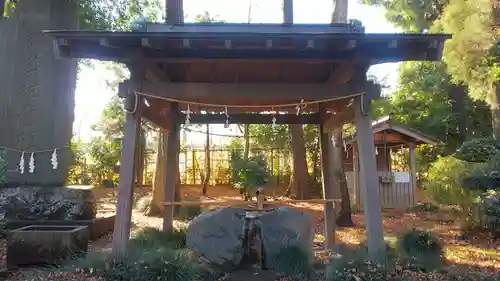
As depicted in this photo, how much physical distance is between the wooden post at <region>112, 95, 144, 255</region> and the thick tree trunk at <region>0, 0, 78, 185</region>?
12.0 ft

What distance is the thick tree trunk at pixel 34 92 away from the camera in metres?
8.06

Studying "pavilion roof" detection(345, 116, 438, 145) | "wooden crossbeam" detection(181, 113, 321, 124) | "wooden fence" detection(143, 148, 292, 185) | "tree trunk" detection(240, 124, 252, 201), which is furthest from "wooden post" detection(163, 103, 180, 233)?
"wooden fence" detection(143, 148, 292, 185)

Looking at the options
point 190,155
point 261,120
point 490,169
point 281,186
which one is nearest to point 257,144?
point 281,186

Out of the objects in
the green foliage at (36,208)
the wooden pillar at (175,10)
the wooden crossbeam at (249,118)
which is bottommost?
the green foliage at (36,208)

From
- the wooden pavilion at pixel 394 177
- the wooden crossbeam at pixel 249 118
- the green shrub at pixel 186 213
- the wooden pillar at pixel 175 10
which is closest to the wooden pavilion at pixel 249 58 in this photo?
the wooden crossbeam at pixel 249 118

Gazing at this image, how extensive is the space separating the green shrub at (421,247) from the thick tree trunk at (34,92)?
6.43 meters

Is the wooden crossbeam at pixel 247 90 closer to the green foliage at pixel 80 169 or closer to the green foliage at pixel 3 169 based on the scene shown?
the green foliage at pixel 3 169

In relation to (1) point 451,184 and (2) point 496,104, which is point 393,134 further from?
(1) point 451,184

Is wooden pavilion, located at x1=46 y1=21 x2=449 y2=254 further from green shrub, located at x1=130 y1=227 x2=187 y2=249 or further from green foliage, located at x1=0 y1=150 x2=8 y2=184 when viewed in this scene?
green foliage, located at x1=0 y1=150 x2=8 y2=184

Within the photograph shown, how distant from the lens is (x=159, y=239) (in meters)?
6.59

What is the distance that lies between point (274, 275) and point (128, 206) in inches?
80.1

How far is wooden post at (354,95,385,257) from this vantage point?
5.24 m

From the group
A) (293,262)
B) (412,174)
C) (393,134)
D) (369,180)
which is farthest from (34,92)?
(412,174)

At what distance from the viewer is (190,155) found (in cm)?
2020
